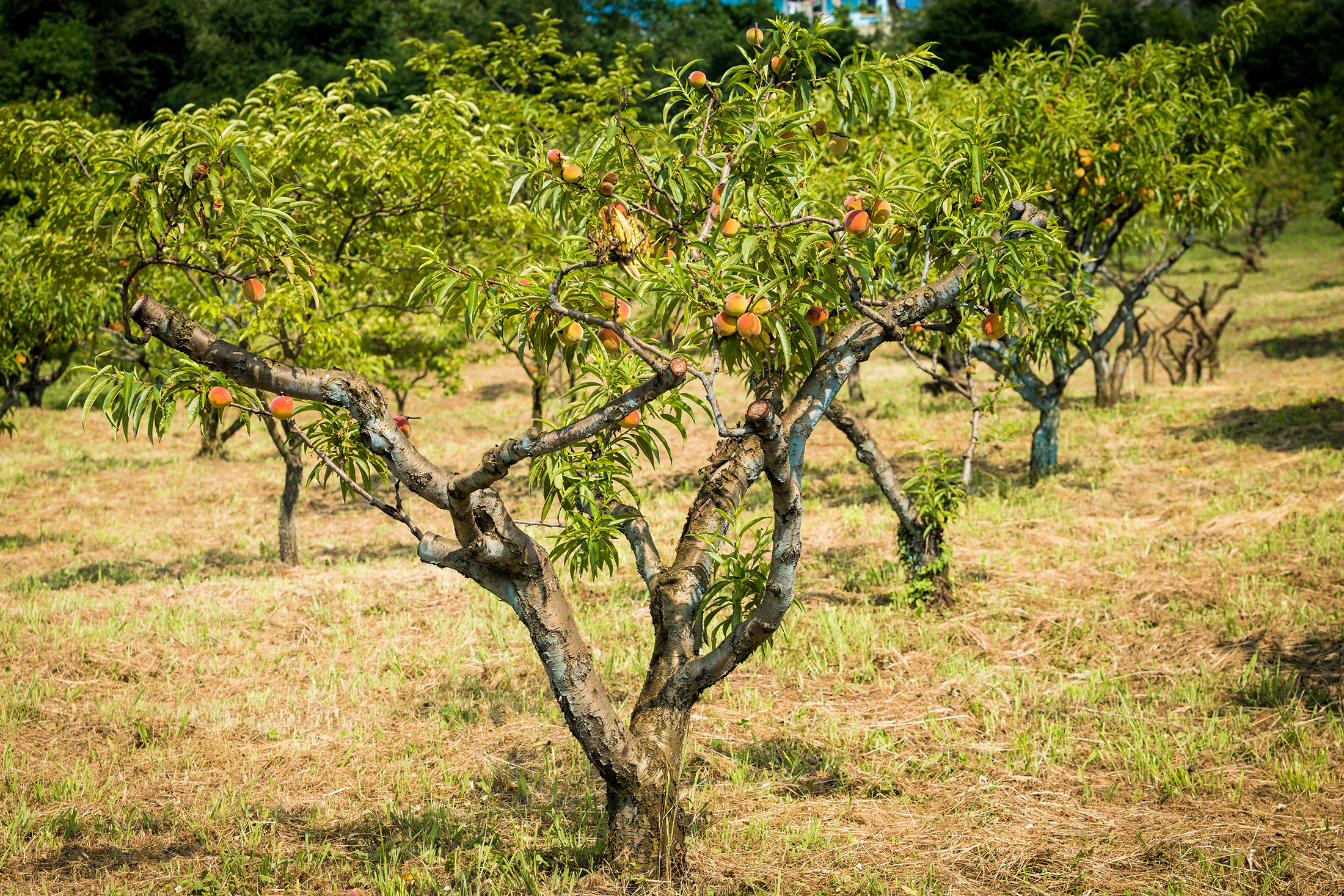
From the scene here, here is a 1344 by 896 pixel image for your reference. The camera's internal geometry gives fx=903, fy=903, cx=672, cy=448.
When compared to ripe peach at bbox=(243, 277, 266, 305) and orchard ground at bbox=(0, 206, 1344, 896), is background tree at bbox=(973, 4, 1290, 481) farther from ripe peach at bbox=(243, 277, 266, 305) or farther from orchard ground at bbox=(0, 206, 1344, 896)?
ripe peach at bbox=(243, 277, 266, 305)

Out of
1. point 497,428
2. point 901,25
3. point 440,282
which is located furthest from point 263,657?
point 901,25

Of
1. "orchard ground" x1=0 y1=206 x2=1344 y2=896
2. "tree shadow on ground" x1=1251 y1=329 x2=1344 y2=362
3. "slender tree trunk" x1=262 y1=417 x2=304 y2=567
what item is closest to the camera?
"orchard ground" x1=0 y1=206 x2=1344 y2=896

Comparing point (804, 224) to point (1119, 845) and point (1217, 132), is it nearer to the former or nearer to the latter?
point (1119, 845)

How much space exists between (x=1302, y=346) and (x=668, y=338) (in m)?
18.7

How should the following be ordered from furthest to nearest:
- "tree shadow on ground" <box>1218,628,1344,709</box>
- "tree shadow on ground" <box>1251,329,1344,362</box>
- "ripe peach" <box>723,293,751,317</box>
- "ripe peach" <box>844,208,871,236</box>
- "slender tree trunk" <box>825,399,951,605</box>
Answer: "tree shadow on ground" <box>1251,329,1344,362</box>, "slender tree trunk" <box>825,399,951,605</box>, "tree shadow on ground" <box>1218,628,1344,709</box>, "ripe peach" <box>844,208,871,236</box>, "ripe peach" <box>723,293,751,317</box>

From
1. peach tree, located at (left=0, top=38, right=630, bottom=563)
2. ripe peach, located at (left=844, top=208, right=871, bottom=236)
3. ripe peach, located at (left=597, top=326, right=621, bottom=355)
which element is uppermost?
peach tree, located at (left=0, top=38, right=630, bottom=563)

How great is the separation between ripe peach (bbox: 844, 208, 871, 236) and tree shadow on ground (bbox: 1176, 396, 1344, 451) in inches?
352

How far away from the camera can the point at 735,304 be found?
249 cm

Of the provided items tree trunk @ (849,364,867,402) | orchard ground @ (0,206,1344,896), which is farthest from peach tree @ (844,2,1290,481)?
tree trunk @ (849,364,867,402)

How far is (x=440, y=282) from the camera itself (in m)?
2.62

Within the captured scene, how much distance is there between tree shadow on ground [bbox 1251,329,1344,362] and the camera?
16.9 meters

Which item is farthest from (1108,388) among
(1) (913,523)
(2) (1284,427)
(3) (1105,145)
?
(1) (913,523)

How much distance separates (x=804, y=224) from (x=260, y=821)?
3.31 meters

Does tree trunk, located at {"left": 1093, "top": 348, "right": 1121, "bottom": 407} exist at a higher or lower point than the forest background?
lower
